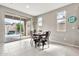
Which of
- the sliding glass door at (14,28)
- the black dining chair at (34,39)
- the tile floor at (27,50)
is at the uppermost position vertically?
the sliding glass door at (14,28)

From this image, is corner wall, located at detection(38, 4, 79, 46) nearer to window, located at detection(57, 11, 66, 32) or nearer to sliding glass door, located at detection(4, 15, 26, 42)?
window, located at detection(57, 11, 66, 32)

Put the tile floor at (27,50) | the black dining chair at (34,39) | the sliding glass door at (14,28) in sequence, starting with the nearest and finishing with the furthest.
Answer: the tile floor at (27,50), the sliding glass door at (14,28), the black dining chair at (34,39)

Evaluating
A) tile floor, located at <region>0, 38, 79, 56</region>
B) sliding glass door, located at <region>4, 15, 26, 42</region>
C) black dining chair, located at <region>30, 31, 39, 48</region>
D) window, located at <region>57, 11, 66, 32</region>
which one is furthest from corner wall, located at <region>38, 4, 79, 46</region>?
sliding glass door, located at <region>4, 15, 26, 42</region>

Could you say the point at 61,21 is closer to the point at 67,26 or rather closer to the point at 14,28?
the point at 67,26

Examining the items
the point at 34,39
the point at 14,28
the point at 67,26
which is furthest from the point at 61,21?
the point at 14,28

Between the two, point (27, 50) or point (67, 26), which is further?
point (67, 26)

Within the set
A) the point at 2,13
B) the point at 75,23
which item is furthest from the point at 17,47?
the point at 75,23

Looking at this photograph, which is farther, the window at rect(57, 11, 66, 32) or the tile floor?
the window at rect(57, 11, 66, 32)

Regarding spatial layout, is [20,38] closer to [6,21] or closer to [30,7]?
[6,21]

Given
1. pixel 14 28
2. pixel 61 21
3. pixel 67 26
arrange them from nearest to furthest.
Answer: pixel 14 28 → pixel 61 21 → pixel 67 26

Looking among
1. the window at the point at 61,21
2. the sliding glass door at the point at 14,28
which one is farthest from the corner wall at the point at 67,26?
the sliding glass door at the point at 14,28

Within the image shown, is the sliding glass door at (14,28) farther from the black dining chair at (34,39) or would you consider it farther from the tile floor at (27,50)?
the black dining chair at (34,39)

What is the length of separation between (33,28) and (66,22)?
1353mm

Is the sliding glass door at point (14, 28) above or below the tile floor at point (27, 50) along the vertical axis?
above
